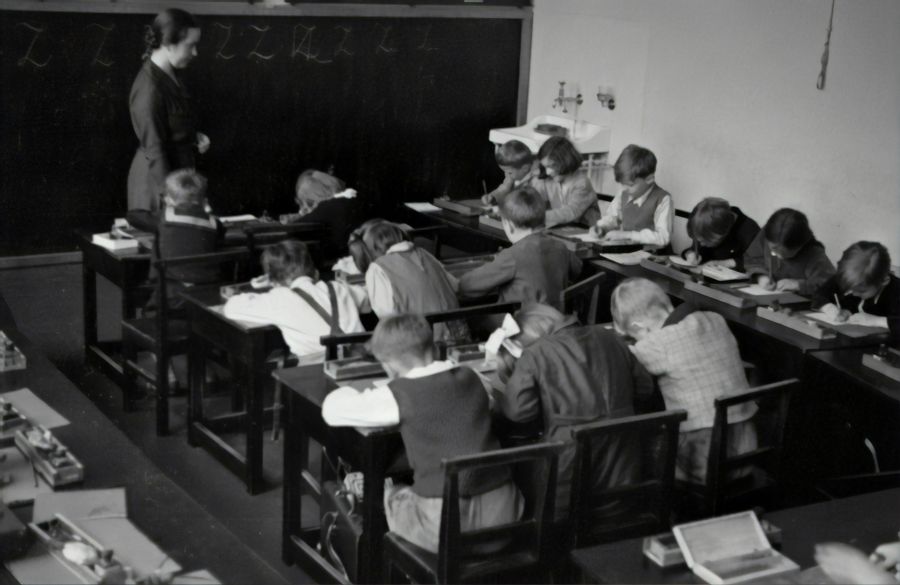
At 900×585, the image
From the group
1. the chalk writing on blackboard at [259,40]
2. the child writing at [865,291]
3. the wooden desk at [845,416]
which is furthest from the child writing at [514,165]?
the wooden desk at [845,416]

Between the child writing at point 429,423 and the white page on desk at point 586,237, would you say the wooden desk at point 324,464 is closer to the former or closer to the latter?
the child writing at point 429,423

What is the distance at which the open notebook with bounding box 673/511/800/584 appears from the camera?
2.63m

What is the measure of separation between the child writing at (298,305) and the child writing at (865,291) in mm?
2028

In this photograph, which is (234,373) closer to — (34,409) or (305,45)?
(34,409)

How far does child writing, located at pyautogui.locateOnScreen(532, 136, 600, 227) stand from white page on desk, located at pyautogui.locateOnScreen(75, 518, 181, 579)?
4.28 m

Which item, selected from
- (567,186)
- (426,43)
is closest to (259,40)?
(426,43)

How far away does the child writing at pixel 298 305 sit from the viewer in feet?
14.6

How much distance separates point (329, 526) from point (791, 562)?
5.43 feet

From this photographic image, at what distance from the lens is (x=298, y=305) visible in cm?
448

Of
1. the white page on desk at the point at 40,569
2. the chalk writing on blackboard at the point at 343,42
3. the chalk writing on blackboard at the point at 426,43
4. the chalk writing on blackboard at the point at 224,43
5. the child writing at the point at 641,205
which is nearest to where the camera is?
the white page on desk at the point at 40,569

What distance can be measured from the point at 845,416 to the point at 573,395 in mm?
1732

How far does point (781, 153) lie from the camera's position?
7000 mm

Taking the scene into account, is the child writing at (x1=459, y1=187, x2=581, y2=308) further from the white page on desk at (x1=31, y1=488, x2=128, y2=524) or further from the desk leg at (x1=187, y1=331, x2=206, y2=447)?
the white page on desk at (x1=31, y1=488, x2=128, y2=524)

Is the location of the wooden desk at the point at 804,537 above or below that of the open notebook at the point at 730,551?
below
